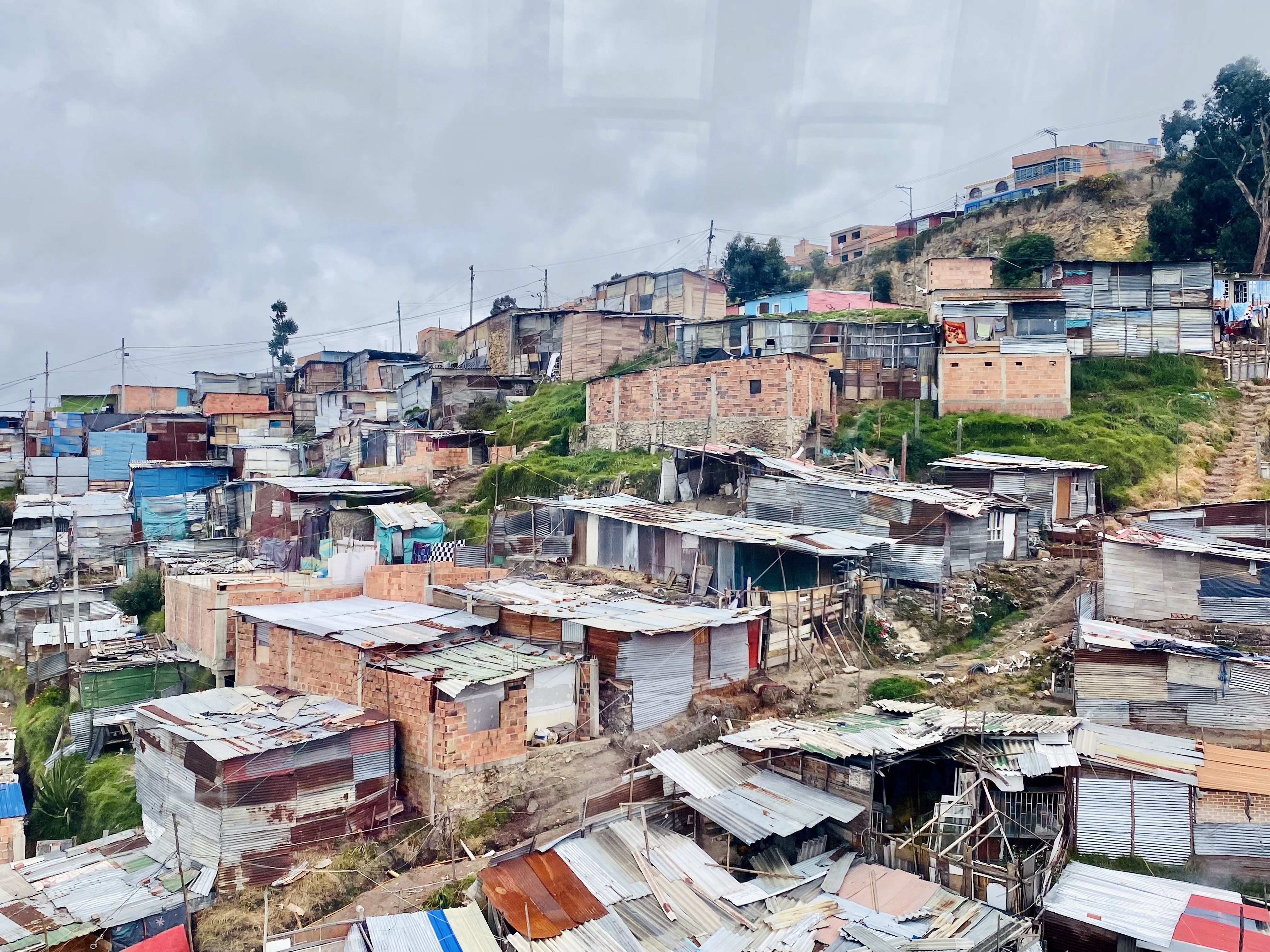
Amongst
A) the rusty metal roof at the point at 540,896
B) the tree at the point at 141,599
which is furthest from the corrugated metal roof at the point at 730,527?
the tree at the point at 141,599

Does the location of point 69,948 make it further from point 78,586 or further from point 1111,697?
point 78,586

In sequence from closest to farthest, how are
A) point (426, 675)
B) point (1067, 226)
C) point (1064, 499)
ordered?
1. point (426, 675)
2. point (1064, 499)
3. point (1067, 226)

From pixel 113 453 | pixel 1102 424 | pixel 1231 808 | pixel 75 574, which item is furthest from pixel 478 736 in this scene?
pixel 113 453

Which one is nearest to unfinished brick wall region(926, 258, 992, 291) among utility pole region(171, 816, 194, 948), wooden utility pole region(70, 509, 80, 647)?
utility pole region(171, 816, 194, 948)

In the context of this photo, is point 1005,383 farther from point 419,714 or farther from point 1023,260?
point 419,714

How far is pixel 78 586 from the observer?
27.4 metres

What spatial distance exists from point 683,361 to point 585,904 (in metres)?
23.7

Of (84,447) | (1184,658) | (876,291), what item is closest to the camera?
(1184,658)

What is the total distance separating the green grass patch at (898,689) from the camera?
15391 mm

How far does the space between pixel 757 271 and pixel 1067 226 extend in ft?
48.6

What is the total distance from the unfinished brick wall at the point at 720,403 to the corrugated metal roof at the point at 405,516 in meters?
7.13

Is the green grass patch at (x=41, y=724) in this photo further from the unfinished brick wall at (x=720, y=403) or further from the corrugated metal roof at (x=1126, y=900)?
the corrugated metal roof at (x=1126, y=900)

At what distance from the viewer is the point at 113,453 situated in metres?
38.8

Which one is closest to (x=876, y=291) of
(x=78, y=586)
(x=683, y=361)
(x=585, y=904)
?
(x=683, y=361)
